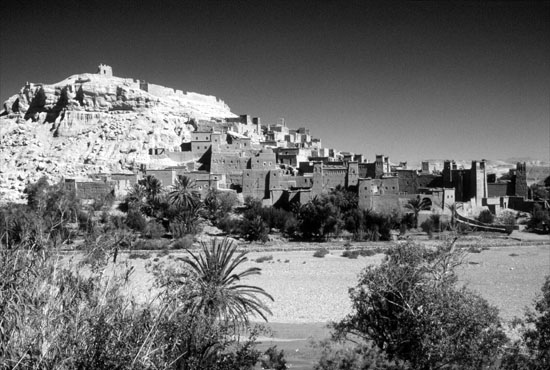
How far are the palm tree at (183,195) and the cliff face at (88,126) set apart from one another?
737 cm

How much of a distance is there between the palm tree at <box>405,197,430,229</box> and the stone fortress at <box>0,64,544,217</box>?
22.8 inches

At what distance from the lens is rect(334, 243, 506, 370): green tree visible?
696 cm

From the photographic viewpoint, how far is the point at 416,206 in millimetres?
32312

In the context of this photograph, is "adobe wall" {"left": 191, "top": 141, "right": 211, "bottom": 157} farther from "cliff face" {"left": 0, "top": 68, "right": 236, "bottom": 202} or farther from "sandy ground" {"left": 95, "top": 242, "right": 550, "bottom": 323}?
"sandy ground" {"left": 95, "top": 242, "right": 550, "bottom": 323}

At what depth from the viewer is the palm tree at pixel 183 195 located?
1220 inches

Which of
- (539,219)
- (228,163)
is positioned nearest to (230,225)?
(228,163)

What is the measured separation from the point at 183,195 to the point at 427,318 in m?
25.8

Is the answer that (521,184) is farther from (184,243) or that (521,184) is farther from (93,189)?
(93,189)

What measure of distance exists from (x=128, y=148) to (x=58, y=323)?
136 feet

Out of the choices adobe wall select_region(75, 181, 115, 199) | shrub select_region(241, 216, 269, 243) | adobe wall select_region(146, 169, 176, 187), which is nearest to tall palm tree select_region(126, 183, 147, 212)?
adobe wall select_region(146, 169, 176, 187)

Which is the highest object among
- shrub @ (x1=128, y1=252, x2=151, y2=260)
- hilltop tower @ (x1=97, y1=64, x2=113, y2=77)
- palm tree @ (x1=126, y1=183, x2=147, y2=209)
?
hilltop tower @ (x1=97, y1=64, x2=113, y2=77)

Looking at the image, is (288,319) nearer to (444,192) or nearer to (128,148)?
(444,192)

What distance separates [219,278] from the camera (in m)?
9.89

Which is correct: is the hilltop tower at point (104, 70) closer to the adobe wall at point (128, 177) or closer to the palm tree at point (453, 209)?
the adobe wall at point (128, 177)
